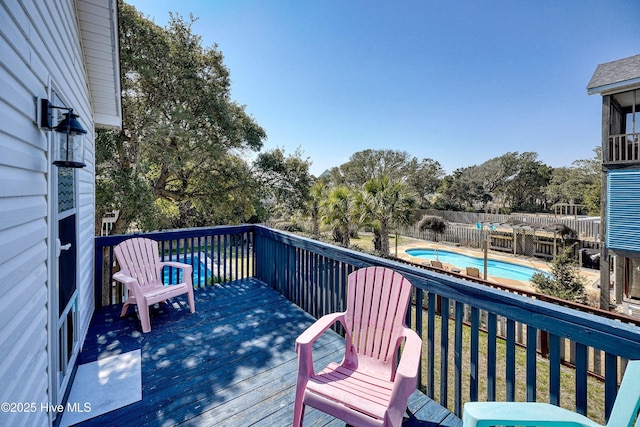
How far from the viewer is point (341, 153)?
31812 millimetres

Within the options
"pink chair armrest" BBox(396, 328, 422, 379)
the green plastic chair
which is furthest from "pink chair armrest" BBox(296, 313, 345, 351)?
the green plastic chair

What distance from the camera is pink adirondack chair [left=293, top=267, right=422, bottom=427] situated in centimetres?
146

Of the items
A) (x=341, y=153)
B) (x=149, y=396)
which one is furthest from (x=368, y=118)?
(x=149, y=396)

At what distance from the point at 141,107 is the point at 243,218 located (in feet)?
14.7

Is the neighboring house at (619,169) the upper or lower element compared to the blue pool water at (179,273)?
upper

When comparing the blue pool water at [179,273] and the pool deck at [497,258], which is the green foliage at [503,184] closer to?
the pool deck at [497,258]

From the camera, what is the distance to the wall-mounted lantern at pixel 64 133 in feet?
5.26

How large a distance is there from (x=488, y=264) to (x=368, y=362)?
15479mm

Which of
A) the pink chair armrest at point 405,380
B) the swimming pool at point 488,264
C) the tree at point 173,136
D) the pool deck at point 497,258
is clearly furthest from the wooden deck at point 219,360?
the swimming pool at point 488,264

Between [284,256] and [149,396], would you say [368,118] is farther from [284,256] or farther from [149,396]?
[149,396]

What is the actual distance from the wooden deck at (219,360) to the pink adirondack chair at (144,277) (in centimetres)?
27

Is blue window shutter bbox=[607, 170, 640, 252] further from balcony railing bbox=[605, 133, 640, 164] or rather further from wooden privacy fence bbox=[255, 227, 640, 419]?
wooden privacy fence bbox=[255, 227, 640, 419]

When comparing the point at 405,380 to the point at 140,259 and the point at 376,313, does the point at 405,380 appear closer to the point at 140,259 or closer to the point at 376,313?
the point at 376,313

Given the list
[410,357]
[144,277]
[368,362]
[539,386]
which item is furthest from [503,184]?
[144,277]
